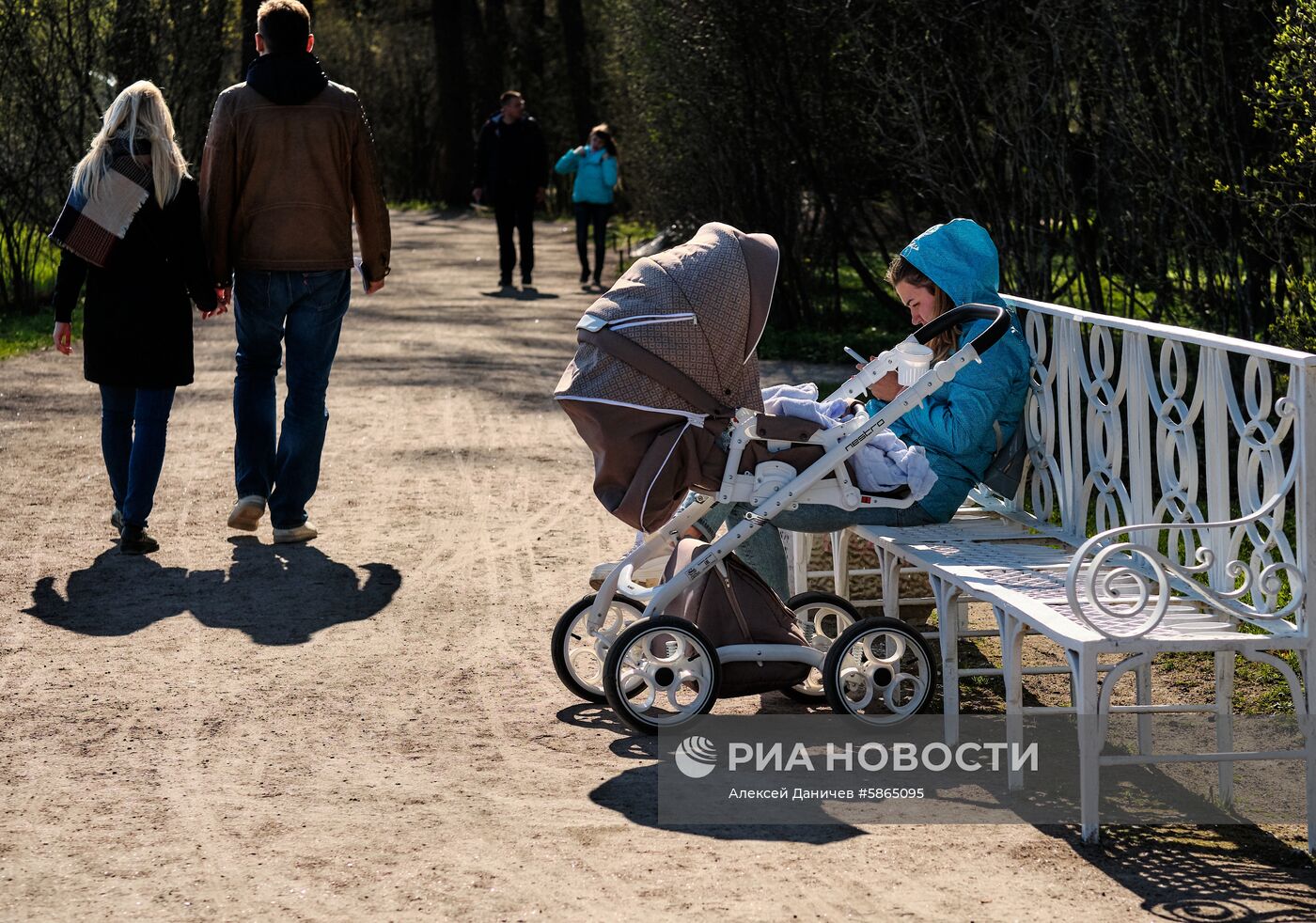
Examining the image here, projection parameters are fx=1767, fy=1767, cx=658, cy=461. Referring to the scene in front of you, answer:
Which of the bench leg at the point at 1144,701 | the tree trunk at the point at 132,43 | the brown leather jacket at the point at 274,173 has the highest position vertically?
the tree trunk at the point at 132,43

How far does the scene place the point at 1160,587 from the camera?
4.17 m

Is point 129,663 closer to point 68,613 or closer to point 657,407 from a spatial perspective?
point 68,613

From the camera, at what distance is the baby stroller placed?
489cm

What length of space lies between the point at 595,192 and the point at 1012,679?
14920 mm

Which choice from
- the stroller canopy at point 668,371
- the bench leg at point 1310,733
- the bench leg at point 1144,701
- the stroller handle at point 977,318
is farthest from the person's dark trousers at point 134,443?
the bench leg at point 1310,733

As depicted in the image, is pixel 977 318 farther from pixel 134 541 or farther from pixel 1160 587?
pixel 134 541

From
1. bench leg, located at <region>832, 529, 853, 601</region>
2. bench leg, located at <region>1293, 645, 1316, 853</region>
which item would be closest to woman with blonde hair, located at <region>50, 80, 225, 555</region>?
bench leg, located at <region>832, 529, 853, 601</region>

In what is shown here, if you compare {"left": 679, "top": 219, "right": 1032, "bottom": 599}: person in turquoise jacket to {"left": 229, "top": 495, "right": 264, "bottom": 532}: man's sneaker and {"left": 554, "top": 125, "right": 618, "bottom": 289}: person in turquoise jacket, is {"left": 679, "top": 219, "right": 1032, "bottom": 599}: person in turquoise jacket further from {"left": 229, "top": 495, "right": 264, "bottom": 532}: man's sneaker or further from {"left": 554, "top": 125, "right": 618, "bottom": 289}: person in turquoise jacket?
{"left": 554, "top": 125, "right": 618, "bottom": 289}: person in turquoise jacket

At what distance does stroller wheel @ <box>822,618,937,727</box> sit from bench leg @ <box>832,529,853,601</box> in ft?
2.68

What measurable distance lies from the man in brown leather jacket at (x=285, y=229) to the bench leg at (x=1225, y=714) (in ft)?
13.2

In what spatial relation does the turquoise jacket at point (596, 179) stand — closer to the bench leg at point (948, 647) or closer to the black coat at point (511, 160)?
the black coat at point (511, 160)

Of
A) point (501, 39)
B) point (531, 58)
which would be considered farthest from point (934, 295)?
point (501, 39)

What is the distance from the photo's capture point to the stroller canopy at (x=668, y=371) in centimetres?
490

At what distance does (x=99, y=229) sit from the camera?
688cm
